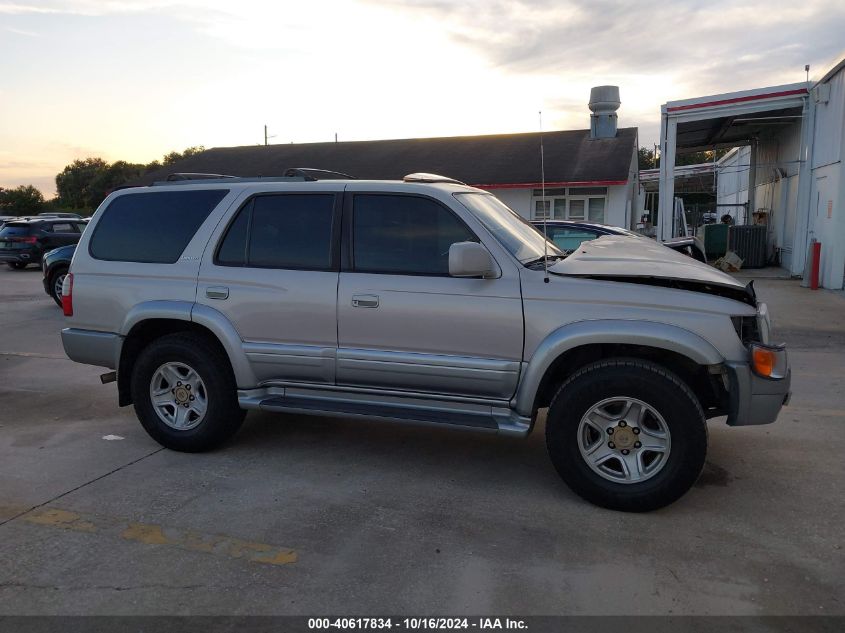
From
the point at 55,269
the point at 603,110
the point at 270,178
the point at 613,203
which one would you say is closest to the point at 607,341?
the point at 270,178

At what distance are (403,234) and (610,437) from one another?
1854 mm

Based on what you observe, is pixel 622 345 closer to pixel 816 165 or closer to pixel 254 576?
pixel 254 576

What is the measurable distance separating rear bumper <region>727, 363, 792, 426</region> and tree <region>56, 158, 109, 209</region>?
72.0 metres

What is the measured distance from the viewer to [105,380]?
212 inches

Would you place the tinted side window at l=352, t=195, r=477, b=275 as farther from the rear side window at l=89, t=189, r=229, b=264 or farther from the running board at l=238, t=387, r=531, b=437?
A: the rear side window at l=89, t=189, r=229, b=264

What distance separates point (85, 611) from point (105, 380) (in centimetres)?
258

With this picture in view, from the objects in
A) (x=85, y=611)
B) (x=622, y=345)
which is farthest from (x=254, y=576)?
(x=622, y=345)

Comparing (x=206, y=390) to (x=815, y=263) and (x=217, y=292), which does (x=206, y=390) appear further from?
(x=815, y=263)

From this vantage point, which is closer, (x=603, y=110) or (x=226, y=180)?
(x=226, y=180)

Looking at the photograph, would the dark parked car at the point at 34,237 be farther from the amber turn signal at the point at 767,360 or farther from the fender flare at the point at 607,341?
the amber turn signal at the point at 767,360

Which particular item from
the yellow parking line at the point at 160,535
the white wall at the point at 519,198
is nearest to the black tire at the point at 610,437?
the yellow parking line at the point at 160,535

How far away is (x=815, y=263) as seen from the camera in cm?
1502

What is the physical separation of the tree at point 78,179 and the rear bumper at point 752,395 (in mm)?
72022

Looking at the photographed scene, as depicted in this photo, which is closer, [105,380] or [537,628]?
[537,628]
